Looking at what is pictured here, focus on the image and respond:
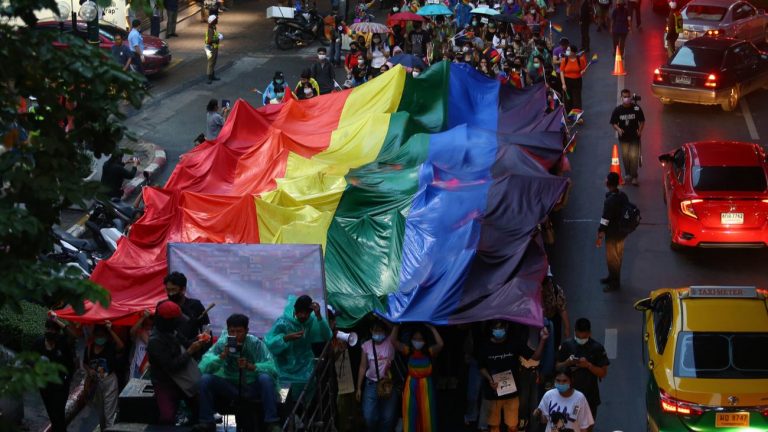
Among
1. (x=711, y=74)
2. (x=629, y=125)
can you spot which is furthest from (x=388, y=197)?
(x=711, y=74)

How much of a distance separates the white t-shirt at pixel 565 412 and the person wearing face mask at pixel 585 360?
3.04 feet

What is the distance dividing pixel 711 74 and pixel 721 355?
13535 millimetres

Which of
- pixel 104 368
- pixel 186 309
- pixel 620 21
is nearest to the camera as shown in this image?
pixel 186 309

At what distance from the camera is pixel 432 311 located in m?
13.4

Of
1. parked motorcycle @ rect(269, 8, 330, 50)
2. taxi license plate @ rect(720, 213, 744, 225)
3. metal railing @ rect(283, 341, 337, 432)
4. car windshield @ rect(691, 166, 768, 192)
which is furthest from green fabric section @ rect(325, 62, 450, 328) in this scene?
parked motorcycle @ rect(269, 8, 330, 50)

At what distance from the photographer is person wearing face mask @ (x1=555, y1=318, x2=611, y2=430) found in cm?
1255

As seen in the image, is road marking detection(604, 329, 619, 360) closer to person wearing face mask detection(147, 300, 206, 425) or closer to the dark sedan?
person wearing face mask detection(147, 300, 206, 425)

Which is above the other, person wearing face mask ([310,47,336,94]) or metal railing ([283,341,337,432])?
metal railing ([283,341,337,432])

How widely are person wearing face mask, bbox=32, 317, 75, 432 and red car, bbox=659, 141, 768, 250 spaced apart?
877 cm

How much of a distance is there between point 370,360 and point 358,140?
6049 millimetres

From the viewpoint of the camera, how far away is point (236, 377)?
36.2 ft

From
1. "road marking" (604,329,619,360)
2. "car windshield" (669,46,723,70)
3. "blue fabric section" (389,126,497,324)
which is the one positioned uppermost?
"blue fabric section" (389,126,497,324)

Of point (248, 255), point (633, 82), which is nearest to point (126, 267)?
Answer: point (248, 255)

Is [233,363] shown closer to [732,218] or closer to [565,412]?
[565,412]
